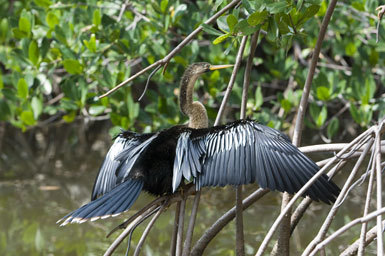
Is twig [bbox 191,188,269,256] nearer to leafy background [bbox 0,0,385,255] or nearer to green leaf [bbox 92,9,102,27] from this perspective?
leafy background [bbox 0,0,385,255]

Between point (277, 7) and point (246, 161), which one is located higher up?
point (277, 7)

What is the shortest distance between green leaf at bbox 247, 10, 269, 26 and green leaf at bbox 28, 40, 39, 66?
240cm

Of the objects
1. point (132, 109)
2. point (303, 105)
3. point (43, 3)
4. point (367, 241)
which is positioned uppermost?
point (43, 3)

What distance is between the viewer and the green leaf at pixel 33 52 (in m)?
4.57

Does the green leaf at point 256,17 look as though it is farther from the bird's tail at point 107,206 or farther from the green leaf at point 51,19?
the green leaf at point 51,19

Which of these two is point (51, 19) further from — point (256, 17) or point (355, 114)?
point (256, 17)

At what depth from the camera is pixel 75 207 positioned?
17.9 feet

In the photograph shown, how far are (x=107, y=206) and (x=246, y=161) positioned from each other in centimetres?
65

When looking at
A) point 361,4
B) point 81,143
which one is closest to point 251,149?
point 361,4

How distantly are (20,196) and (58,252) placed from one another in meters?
1.58

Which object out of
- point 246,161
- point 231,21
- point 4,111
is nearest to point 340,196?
point 246,161

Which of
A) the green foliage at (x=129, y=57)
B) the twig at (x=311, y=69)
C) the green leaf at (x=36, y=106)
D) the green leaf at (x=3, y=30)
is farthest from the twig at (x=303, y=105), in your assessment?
the green leaf at (x=3, y=30)

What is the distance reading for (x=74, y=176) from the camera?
664 centimetres

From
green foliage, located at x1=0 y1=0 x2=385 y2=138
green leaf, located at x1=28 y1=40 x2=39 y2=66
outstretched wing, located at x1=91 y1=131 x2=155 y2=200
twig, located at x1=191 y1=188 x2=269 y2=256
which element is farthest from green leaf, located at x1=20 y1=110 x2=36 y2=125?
twig, located at x1=191 y1=188 x2=269 y2=256
